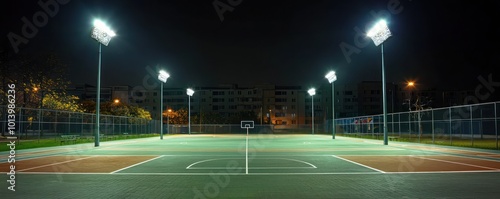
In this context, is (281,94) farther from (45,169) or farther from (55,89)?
(45,169)

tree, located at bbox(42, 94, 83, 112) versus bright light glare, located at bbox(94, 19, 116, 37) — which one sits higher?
bright light glare, located at bbox(94, 19, 116, 37)

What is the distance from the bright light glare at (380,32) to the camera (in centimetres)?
3333

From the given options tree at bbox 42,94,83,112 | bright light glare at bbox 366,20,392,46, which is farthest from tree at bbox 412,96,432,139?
tree at bbox 42,94,83,112

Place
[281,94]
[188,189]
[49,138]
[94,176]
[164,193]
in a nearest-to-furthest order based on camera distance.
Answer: [164,193] → [188,189] → [94,176] → [49,138] → [281,94]

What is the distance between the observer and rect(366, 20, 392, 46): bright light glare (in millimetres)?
33328

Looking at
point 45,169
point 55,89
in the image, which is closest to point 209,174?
point 45,169

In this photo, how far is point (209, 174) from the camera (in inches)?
581

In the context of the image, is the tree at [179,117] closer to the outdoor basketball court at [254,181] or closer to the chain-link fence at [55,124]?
the chain-link fence at [55,124]

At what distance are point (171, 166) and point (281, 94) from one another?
107313mm

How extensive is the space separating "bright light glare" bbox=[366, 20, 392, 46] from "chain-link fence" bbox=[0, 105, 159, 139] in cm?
2594

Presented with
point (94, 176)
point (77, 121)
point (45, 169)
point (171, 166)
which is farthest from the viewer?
point (77, 121)

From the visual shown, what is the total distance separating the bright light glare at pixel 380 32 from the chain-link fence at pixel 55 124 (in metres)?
25.9

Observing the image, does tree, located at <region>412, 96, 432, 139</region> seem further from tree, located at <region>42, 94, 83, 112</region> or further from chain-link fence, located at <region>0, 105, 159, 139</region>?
tree, located at <region>42, 94, 83, 112</region>

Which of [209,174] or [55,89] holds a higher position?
[55,89]
